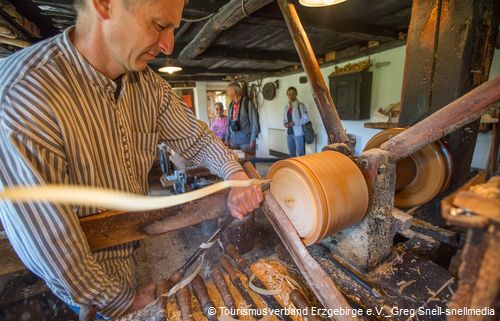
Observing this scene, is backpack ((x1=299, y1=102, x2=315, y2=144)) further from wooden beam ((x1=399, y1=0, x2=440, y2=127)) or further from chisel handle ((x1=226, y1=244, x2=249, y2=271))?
chisel handle ((x1=226, y1=244, x2=249, y2=271))

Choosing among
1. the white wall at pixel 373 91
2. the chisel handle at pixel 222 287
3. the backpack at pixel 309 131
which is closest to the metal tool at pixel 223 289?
the chisel handle at pixel 222 287

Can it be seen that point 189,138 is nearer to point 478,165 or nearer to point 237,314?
point 237,314

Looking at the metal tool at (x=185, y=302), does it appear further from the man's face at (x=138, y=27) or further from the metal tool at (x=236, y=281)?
the man's face at (x=138, y=27)

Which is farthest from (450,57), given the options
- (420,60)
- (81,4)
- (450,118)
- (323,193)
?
(81,4)

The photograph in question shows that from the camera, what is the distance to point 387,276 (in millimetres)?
1310

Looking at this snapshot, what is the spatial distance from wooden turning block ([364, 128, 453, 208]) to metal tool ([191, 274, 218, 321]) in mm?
1470

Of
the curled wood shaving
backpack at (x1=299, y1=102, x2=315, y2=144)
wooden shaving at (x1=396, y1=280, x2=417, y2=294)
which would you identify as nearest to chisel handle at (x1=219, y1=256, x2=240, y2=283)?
the curled wood shaving

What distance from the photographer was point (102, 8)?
1014 mm

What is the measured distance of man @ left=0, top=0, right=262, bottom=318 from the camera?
32.9 inches

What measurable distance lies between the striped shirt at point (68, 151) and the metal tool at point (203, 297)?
13.4 inches

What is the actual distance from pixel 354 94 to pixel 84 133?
5471 millimetres

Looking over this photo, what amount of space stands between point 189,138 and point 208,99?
1131 centimetres

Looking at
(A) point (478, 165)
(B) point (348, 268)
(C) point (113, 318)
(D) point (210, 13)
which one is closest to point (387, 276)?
(B) point (348, 268)

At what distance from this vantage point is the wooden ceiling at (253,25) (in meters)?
2.83
